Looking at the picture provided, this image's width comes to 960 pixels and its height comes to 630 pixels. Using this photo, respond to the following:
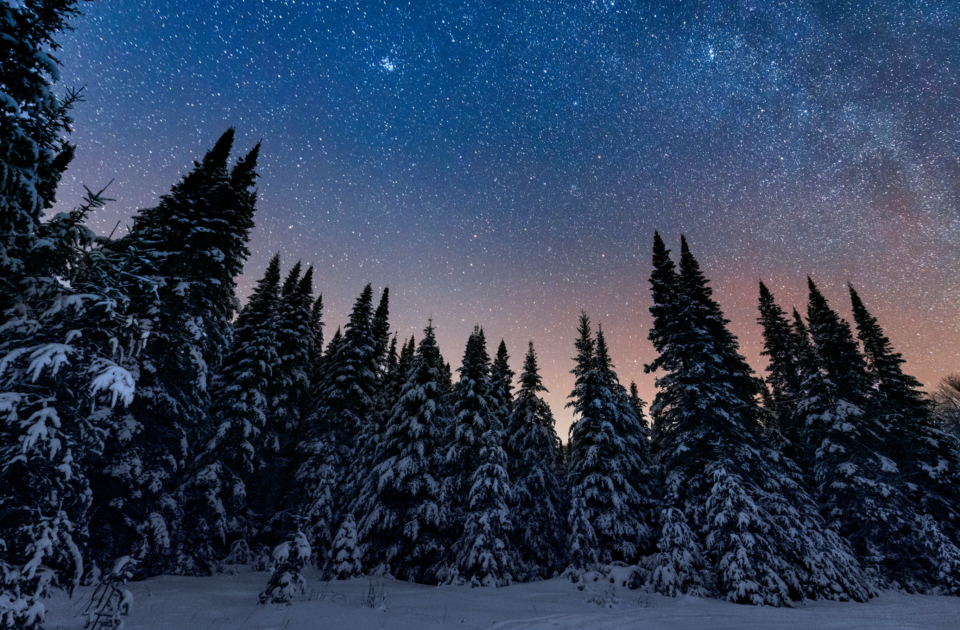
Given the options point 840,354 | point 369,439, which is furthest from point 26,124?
point 840,354

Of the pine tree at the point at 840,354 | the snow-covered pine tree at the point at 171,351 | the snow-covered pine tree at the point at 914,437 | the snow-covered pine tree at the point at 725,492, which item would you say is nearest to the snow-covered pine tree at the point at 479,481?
the snow-covered pine tree at the point at 725,492

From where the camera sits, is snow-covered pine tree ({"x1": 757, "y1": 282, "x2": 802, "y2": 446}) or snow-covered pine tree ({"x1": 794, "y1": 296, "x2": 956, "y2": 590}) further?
snow-covered pine tree ({"x1": 757, "y1": 282, "x2": 802, "y2": 446})

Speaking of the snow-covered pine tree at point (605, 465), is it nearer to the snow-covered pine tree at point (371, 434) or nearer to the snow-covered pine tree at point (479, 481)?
the snow-covered pine tree at point (479, 481)

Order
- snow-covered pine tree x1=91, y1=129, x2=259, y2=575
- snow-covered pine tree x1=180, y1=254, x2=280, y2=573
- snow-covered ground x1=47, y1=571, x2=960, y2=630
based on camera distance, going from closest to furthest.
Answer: snow-covered ground x1=47, y1=571, x2=960, y2=630 < snow-covered pine tree x1=91, y1=129, x2=259, y2=575 < snow-covered pine tree x1=180, y1=254, x2=280, y2=573

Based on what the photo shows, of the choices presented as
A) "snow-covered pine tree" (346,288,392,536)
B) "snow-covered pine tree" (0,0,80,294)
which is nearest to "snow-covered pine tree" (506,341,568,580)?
"snow-covered pine tree" (346,288,392,536)

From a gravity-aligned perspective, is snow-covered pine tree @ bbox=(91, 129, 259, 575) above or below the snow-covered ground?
above

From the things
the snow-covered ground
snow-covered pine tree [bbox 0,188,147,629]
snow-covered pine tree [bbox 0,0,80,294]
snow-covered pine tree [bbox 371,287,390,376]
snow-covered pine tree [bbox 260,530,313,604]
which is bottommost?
the snow-covered ground

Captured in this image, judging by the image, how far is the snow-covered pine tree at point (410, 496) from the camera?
1912cm

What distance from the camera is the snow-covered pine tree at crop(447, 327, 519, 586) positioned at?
18.3 m

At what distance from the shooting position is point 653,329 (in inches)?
765

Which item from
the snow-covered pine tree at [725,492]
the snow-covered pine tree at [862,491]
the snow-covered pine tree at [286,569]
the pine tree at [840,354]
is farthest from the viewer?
the pine tree at [840,354]

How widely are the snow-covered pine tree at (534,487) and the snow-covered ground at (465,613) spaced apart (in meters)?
8.20

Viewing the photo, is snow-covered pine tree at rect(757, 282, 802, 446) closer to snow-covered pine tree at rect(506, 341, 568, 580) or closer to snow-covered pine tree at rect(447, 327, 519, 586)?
snow-covered pine tree at rect(506, 341, 568, 580)

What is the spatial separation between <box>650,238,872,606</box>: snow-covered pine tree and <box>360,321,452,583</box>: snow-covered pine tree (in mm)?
10373
